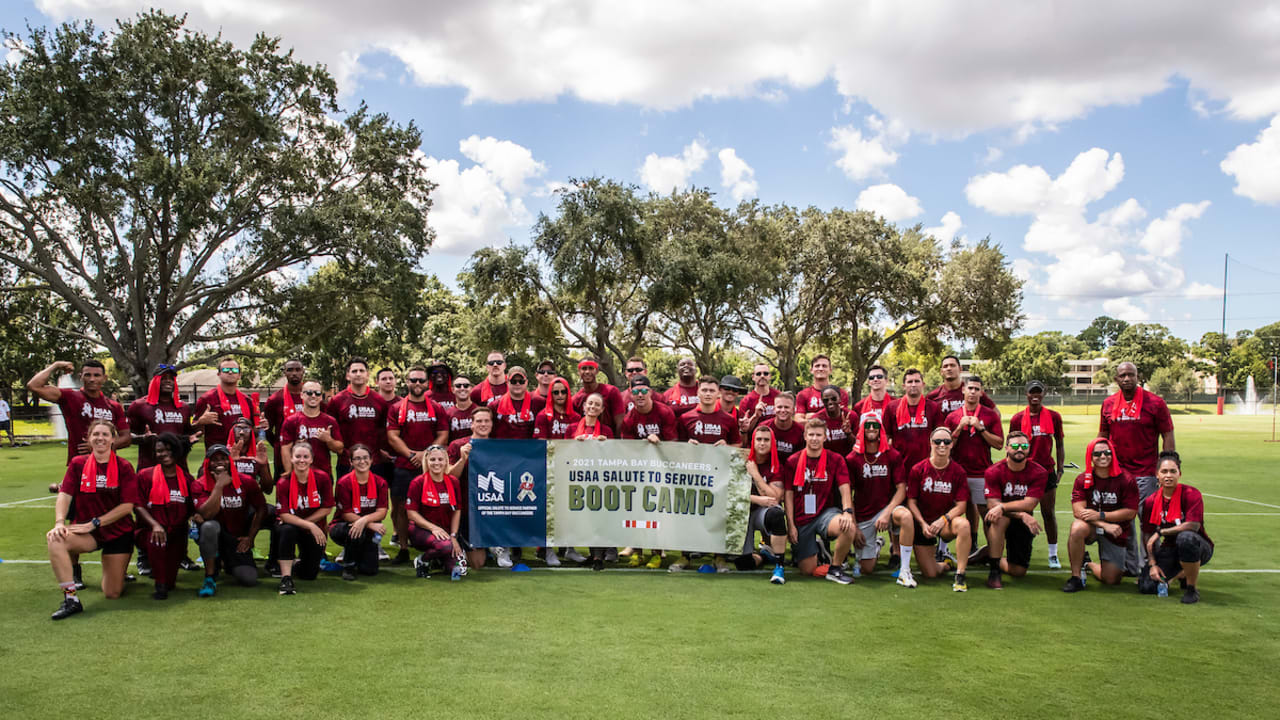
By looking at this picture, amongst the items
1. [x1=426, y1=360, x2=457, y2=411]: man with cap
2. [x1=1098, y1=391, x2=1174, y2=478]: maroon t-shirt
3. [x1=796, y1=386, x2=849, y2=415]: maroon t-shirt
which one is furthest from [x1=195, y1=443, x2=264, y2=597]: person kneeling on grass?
[x1=1098, y1=391, x2=1174, y2=478]: maroon t-shirt

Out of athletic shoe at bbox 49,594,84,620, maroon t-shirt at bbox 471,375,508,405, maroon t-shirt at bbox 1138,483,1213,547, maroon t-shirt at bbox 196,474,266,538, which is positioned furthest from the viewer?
maroon t-shirt at bbox 471,375,508,405

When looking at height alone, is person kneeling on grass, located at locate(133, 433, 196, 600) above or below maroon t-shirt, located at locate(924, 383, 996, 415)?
below

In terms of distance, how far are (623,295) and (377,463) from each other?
23.4 m

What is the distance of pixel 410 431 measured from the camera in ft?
27.7

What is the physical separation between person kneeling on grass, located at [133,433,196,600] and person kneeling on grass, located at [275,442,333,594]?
0.74m

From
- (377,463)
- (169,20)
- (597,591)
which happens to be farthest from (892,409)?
(169,20)

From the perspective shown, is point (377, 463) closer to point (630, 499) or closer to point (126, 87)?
point (630, 499)

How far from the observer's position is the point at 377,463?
8.52 m

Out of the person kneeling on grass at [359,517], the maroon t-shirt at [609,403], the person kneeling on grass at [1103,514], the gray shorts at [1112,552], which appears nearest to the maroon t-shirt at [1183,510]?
the person kneeling on grass at [1103,514]

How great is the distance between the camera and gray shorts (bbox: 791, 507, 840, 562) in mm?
7461

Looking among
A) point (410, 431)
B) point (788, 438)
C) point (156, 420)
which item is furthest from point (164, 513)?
point (788, 438)

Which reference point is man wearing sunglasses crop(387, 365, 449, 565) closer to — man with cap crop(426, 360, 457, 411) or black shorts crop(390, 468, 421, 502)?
black shorts crop(390, 468, 421, 502)

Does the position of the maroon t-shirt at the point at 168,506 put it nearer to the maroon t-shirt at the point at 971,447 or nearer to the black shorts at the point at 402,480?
the black shorts at the point at 402,480

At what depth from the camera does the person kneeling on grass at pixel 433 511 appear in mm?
7391
